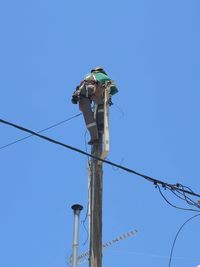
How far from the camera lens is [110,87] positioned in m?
9.77

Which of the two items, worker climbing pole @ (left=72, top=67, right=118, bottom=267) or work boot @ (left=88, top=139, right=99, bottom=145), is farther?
work boot @ (left=88, top=139, right=99, bottom=145)

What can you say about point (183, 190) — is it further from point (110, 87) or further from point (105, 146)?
point (110, 87)

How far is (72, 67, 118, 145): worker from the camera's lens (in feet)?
31.1

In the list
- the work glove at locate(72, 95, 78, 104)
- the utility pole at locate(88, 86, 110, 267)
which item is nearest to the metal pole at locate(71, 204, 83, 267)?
the work glove at locate(72, 95, 78, 104)

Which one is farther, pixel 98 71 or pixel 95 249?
pixel 98 71

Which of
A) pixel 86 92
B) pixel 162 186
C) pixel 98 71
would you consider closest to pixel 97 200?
pixel 162 186

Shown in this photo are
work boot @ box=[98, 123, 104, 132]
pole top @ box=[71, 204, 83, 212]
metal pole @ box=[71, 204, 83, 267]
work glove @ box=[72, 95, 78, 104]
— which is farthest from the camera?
metal pole @ box=[71, 204, 83, 267]

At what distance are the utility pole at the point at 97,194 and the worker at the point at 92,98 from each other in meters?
0.12

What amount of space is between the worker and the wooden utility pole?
28 centimetres

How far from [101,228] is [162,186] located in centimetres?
112

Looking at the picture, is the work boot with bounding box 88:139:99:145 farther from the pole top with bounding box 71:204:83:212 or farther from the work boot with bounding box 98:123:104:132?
the pole top with bounding box 71:204:83:212

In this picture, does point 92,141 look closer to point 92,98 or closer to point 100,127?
point 100,127

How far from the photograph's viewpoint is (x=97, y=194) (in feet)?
28.7

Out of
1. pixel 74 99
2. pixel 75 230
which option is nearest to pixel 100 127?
pixel 74 99
